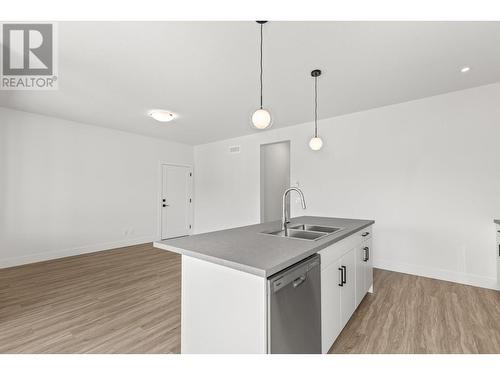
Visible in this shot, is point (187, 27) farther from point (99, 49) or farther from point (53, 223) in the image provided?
point (53, 223)

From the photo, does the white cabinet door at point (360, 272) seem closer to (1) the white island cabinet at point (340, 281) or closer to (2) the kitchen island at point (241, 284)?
(1) the white island cabinet at point (340, 281)

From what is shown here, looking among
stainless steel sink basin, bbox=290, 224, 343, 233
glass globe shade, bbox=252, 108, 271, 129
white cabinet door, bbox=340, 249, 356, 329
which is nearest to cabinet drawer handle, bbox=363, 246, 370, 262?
white cabinet door, bbox=340, 249, 356, 329

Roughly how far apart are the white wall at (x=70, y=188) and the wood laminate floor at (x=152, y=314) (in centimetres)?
75

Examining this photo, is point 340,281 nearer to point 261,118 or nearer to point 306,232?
point 306,232

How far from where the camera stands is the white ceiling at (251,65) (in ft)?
6.32

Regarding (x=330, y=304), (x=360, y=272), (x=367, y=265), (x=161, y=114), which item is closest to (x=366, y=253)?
(x=367, y=265)

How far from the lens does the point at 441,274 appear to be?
323 cm

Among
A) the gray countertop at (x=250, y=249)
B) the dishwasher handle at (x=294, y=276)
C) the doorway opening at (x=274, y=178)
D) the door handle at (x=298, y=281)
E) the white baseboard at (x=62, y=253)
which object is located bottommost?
the white baseboard at (x=62, y=253)

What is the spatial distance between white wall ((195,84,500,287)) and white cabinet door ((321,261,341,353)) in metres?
2.44

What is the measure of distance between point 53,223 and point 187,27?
429cm

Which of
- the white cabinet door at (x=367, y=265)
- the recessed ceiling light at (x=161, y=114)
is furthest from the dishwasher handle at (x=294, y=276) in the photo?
the recessed ceiling light at (x=161, y=114)

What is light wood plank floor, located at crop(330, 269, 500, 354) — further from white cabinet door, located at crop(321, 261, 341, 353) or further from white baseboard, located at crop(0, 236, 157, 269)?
white baseboard, located at crop(0, 236, 157, 269)

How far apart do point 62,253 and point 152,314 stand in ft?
10.4

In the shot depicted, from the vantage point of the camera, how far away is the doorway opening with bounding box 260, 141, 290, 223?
577 cm
